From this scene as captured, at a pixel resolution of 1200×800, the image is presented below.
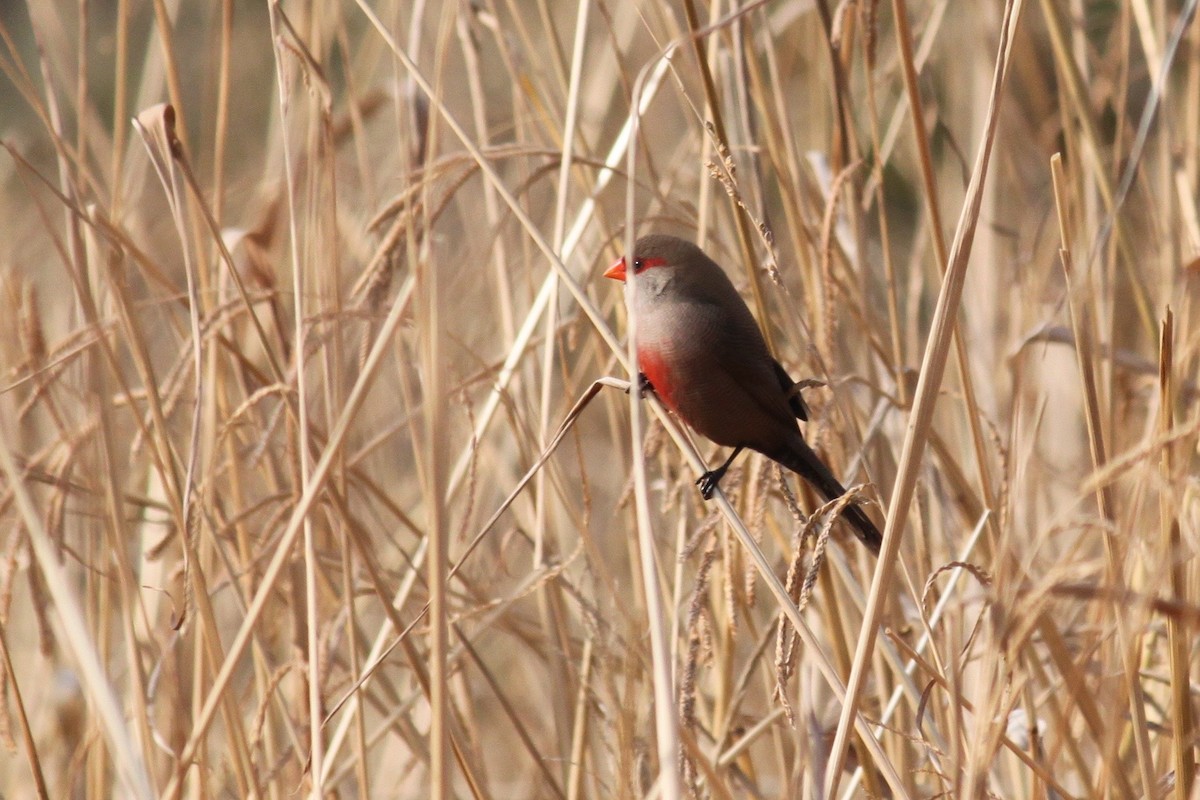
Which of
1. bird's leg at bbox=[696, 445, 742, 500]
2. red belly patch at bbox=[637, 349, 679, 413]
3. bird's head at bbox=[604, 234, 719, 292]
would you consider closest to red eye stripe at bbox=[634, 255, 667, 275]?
bird's head at bbox=[604, 234, 719, 292]

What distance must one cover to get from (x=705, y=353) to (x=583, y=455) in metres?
0.46

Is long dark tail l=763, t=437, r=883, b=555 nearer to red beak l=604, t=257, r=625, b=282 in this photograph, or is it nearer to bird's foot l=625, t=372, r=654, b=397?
bird's foot l=625, t=372, r=654, b=397

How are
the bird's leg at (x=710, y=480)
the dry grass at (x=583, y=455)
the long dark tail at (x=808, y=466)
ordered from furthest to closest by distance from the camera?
the long dark tail at (x=808, y=466) → the bird's leg at (x=710, y=480) → the dry grass at (x=583, y=455)

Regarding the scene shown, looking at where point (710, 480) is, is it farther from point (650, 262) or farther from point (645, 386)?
point (650, 262)

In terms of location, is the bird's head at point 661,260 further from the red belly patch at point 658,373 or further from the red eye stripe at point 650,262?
the red belly patch at point 658,373

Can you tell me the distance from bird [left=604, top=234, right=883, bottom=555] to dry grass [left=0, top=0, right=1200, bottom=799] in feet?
0.25

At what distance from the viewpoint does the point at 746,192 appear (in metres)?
2.30

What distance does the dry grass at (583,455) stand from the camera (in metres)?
1.48

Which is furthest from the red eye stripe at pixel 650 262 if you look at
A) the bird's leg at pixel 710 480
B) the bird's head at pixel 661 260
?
the bird's leg at pixel 710 480

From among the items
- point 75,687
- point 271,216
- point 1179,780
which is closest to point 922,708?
point 1179,780

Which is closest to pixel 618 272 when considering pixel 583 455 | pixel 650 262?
pixel 650 262

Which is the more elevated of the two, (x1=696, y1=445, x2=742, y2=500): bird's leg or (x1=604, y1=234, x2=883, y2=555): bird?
(x1=604, y1=234, x2=883, y2=555): bird

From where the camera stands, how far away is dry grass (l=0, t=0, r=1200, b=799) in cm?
148

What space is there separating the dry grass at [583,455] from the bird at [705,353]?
77 millimetres
